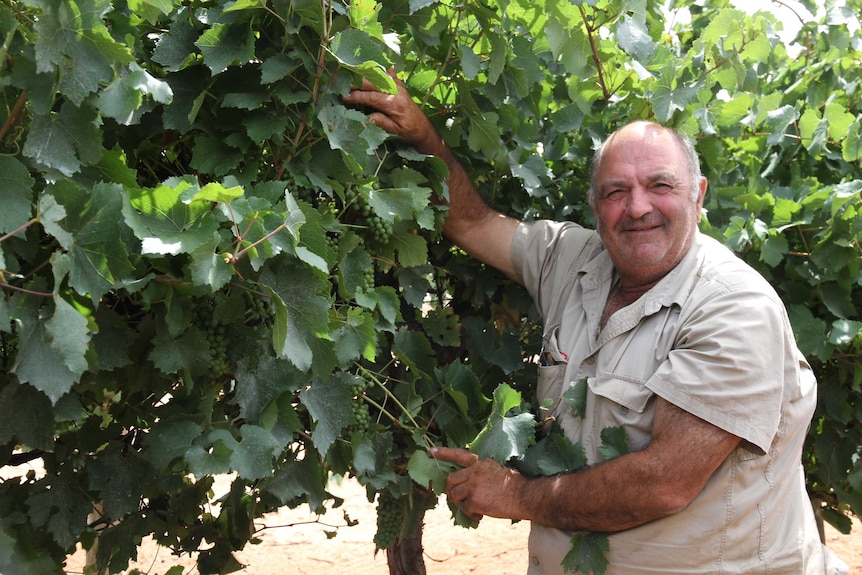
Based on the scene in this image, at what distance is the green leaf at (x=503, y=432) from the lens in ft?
8.14

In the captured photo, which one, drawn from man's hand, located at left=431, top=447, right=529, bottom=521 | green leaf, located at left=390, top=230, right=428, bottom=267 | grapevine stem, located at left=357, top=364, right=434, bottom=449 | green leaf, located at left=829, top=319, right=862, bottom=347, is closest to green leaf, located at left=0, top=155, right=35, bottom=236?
grapevine stem, located at left=357, top=364, right=434, bottom=449

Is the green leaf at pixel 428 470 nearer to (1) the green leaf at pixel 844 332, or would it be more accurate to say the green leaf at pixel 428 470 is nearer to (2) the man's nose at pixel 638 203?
(2) the man's nose at pixel 638 203

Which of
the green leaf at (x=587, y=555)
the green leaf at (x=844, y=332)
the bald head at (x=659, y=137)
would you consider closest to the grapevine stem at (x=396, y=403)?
the green leaf at (x=587, y=555)

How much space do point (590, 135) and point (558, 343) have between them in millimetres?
832

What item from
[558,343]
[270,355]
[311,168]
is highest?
[311,168]

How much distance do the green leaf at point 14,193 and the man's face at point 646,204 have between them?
1.88 m

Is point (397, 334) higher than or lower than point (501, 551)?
higher

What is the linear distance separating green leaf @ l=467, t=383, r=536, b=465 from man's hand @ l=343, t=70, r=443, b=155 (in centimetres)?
80

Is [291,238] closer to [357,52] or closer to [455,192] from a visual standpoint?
[357,52]

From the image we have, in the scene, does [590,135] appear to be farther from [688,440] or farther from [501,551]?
[501,551]

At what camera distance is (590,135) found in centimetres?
320

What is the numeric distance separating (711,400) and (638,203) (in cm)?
73

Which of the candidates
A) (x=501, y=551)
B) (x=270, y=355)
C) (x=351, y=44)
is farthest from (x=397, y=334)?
(x=501, y=551)

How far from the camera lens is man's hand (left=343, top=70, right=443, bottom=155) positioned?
96.3 inches
